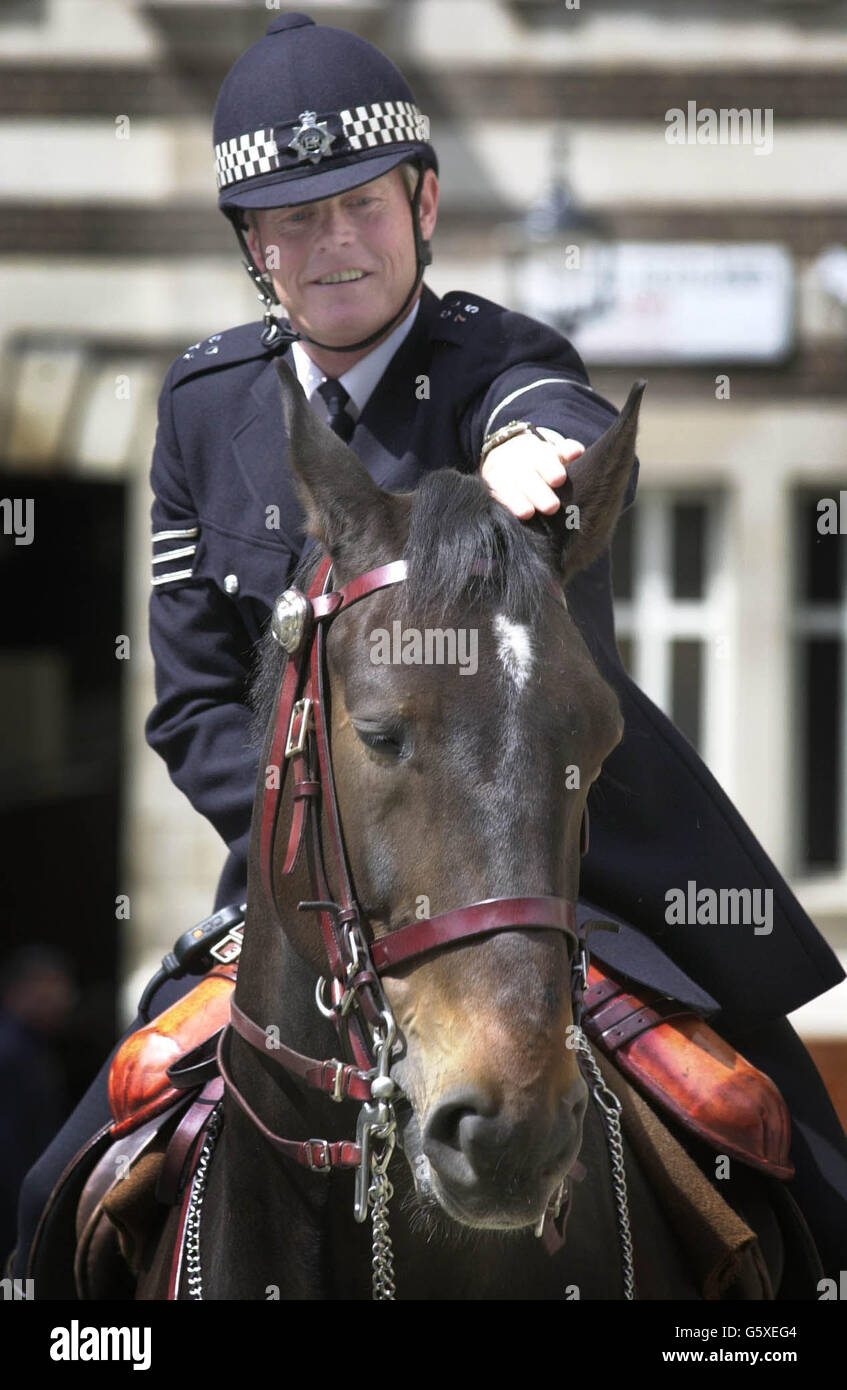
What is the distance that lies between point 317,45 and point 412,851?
1.65 metres

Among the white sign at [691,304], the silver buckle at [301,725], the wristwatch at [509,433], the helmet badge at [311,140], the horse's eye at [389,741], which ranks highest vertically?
the white sign at [691,304]

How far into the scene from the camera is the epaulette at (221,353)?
3420 millimetres

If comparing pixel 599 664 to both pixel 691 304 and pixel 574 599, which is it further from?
pixel 691 304

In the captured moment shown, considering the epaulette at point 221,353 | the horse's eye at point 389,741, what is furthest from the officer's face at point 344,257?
the horse's eye at point 389,741

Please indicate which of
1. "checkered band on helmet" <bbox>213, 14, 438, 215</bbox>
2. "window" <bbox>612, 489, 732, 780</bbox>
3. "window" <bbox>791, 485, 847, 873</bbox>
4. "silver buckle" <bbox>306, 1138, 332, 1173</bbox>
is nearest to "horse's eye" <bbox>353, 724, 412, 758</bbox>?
"silver buckle" <bbox>306, 1138, 332, 1173</bbox>

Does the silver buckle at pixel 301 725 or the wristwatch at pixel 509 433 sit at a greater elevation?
the wristwatch at pixel 509 433

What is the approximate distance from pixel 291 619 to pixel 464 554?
1.00ft

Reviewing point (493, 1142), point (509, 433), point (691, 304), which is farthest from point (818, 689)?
point (493, 1142)

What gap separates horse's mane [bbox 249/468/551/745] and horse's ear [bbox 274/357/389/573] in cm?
7

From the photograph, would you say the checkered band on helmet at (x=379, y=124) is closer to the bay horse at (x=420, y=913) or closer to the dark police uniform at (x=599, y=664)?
the dark police uniform at (x=599, y=664)

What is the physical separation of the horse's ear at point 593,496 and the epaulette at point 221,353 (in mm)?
1076

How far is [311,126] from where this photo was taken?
3035mm
